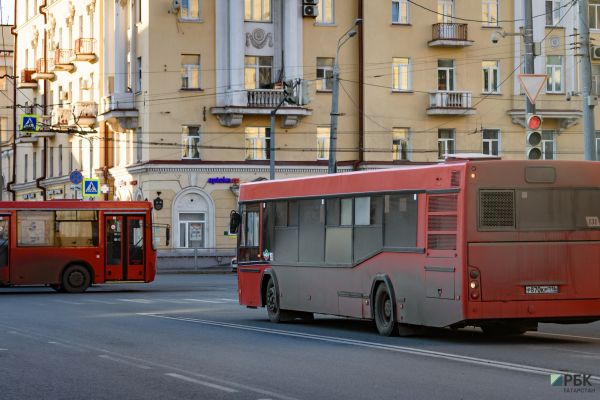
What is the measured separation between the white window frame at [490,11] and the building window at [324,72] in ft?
24.0

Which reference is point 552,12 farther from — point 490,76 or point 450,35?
point 450,35

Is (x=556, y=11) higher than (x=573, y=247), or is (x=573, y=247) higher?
(x=556, y=11)

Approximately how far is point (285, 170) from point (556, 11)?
1444cm

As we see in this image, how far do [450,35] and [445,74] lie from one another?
184cm

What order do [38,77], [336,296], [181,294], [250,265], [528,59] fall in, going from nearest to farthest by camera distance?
[336,296] → [250,265] → [528,59] → [181,294] → [38,77]

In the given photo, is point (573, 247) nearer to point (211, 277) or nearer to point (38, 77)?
point (211, 277)

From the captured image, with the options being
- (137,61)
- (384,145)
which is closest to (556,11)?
(384,145)

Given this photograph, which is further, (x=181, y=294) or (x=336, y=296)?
(x=181, y=294)

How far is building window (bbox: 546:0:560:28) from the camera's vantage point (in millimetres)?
64250

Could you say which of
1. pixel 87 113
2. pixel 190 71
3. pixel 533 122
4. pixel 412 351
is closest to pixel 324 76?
pixel 190 71

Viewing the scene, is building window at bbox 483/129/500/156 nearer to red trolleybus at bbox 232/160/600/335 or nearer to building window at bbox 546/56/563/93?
building window at bbox 546/56/563/93

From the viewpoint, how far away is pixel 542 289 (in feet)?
60.7

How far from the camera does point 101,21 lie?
67438mm

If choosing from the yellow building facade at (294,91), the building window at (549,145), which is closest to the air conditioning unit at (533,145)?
the yellow building facade at (294,91)
